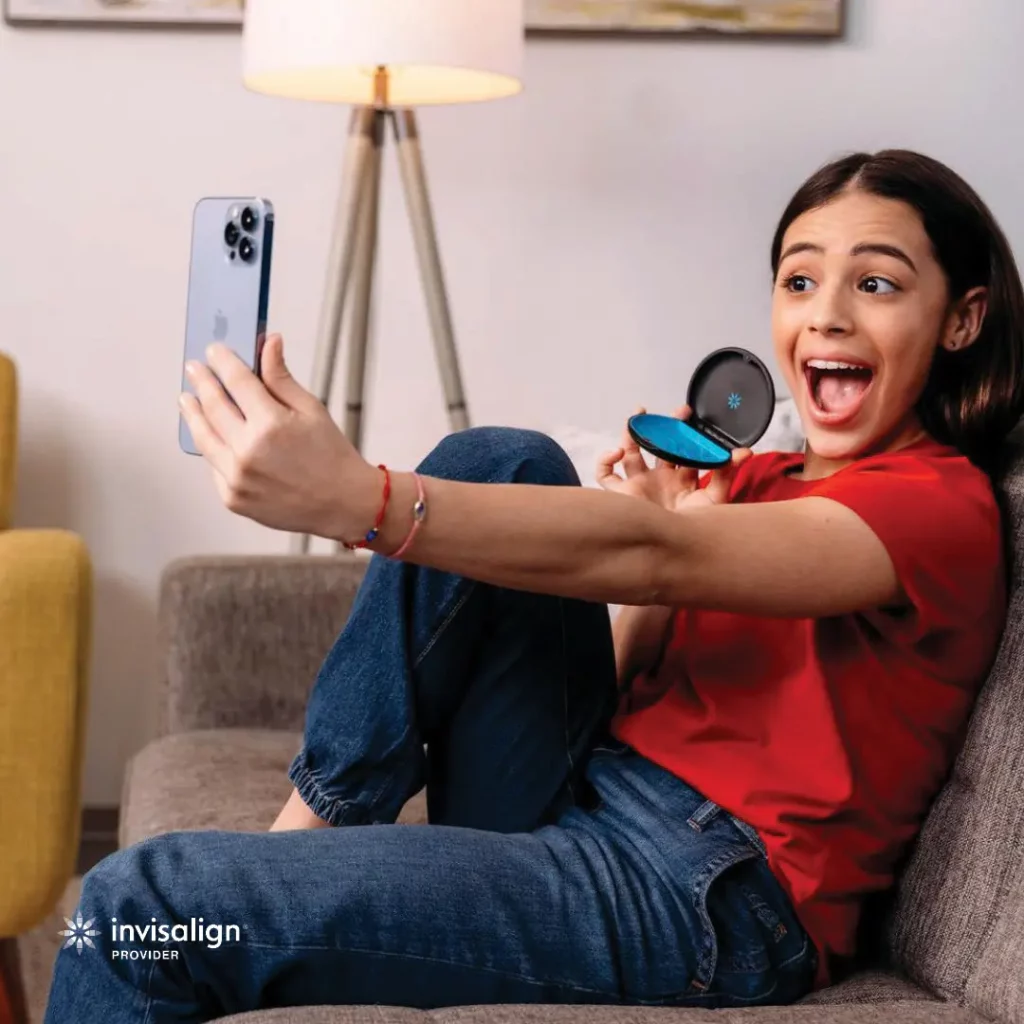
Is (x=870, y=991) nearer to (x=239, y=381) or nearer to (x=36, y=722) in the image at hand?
(x=239, y=381)

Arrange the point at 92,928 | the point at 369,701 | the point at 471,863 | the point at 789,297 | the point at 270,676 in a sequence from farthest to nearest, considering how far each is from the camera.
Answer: the point at 270,676 → the point at 789,297 → the point at 369,701 → the point at 471,863 → the point at 92,928

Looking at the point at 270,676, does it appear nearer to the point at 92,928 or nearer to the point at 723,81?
the point at 92,928

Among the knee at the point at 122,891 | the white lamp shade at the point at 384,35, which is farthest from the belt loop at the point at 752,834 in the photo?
the white lamp shade at the point at 384,35

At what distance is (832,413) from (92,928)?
73cm

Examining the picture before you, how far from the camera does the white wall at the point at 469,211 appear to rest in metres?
2.56

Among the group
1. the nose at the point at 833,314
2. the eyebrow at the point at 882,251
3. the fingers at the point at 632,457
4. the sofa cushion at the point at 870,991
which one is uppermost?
the eyebrow at the point at 882,251

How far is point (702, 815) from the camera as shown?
3.77ft

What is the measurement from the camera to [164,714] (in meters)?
2.14

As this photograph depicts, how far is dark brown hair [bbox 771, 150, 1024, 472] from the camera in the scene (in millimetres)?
1253

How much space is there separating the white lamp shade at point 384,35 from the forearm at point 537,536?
1.17 meters

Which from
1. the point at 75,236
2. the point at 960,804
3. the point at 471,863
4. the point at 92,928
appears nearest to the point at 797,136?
the point at 75,236

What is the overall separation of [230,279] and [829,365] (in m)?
0.53

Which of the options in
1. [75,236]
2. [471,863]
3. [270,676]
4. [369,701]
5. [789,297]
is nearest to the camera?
[471,863]

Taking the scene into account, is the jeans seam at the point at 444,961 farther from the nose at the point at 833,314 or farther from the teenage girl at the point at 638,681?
the nose at the point at 833,314
